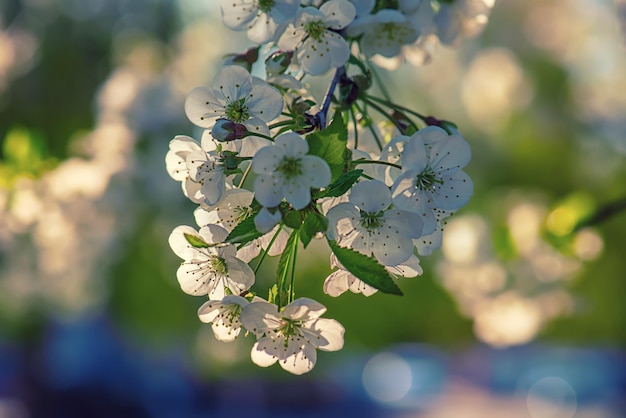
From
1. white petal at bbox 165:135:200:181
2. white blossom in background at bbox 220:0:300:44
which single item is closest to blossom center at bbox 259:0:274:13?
white blossom in background at bbox 220:0:300:44

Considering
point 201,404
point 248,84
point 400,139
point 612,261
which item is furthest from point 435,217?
point 612,261

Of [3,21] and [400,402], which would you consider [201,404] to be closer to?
[400,402]

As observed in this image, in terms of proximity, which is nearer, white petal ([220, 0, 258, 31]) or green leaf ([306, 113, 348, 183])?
green leaf ([306, 113, 348, 183])

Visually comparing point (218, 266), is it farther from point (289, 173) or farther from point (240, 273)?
point (289, 173)

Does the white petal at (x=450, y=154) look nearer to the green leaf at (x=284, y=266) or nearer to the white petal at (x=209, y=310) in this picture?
the green leaf at (x=284, y=266)

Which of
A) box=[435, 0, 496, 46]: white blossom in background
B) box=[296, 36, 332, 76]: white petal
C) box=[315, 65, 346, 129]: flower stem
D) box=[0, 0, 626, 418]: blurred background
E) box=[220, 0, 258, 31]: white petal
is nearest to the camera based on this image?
box=[315, 65, 346, 129]: flower stem

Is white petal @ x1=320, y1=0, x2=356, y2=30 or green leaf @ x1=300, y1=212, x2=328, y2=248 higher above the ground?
white petal @ x1=320, y1=0, x2=356, y2=30

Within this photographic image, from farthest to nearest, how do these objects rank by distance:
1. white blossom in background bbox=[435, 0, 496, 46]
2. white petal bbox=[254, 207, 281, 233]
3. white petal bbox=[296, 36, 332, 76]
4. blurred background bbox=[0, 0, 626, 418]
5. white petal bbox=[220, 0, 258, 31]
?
blurred background bbox=[0, 0, 626, 418]
white blossom in background bbox=[435, 0, 496, 46]
white petal bbox=[220, 0, 258, 31]
white petal bbox=[296, 36, 332, 76]
white petal bbox=[254, 207, 281, 233]

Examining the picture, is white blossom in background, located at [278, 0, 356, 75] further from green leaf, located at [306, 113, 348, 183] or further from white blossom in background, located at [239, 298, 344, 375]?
white blossom in background, located at [239, 298, 344, 375]
